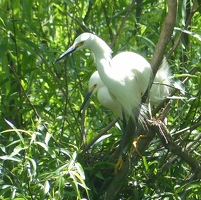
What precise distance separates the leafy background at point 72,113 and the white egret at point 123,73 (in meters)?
0.09

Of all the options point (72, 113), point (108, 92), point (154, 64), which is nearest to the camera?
point (154, 64)

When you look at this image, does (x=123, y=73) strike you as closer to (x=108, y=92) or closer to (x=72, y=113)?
(x=108, y=92)

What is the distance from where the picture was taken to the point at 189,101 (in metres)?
2.30

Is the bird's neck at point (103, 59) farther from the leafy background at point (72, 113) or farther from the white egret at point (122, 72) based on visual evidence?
the leafy background at point (72, 113)

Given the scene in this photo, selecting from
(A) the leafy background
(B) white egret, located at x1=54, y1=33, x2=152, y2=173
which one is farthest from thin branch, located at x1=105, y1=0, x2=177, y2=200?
(B) white egret, located at x1=54, y1=33, x2=152, y2=173

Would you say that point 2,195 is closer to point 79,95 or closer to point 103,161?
point 103,161

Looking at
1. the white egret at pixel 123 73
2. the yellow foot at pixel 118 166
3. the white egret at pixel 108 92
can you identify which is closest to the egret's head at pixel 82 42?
the white egret at pixel 123 73

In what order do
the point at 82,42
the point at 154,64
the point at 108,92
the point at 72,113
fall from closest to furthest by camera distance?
the point at 154,64
the point at 82,42
the point at 72,113
the point at 108,92

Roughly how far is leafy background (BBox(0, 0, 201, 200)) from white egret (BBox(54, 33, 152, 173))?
9 centimetres

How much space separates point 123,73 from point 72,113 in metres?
0.26

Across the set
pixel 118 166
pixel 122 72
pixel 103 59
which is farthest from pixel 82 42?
pixel 118 166

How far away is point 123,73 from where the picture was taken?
2.55 m

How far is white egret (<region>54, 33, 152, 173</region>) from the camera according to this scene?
241 centimetres

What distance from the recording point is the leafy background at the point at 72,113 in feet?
6.77
